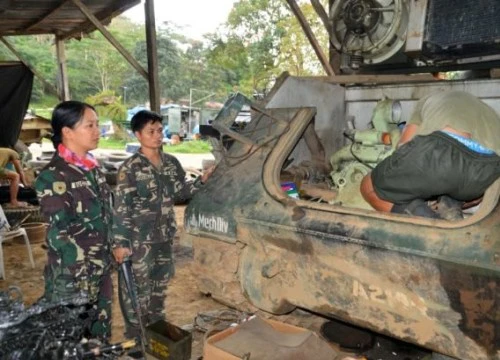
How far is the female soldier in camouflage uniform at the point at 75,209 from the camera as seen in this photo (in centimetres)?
265

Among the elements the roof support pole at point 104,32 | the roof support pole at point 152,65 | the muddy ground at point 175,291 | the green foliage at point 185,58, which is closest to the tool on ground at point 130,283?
the muddy ground at point 175,291

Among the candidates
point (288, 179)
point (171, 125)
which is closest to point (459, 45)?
point (288, 179)

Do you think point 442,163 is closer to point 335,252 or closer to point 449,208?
point 449,208

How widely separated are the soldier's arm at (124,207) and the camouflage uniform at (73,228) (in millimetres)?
414

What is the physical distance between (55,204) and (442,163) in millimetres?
1936

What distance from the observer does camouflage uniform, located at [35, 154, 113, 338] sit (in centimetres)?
264

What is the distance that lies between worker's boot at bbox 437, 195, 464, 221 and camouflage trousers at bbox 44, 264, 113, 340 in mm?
1795

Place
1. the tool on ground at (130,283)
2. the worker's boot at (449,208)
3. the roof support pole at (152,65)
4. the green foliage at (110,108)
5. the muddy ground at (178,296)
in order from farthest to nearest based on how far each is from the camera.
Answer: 1. the green foliage at (110,108)
2. the roof support pole at (152,65)
3. the muddy ground at (178,296)
4. the tool on ground at (130,283)
5. the worker's boot at (449,208)

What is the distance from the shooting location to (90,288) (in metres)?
2.76

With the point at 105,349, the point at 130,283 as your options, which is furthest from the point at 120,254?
the point at 105,349

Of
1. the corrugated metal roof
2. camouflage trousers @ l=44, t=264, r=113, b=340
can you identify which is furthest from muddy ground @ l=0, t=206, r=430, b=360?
the corrugated metal roof

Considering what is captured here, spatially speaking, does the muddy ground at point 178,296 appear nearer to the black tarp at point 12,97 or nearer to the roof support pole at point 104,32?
the roof support pole at point 104,32

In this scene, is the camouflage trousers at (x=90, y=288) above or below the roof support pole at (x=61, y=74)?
below

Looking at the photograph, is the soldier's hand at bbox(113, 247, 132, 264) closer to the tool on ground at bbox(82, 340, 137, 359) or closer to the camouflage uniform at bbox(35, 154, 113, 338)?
the camouflage uniform at bbox(35, 154, 113, 338)
